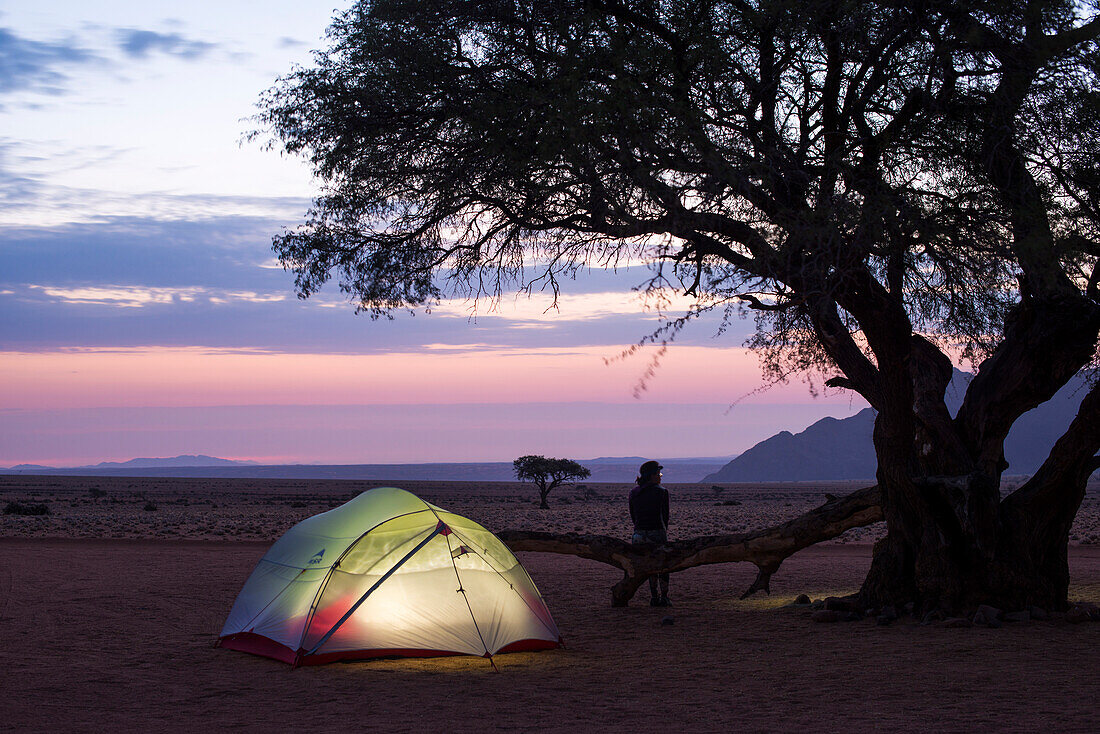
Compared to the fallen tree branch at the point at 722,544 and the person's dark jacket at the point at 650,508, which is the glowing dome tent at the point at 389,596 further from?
the person's dark jacket at the point at 650,508

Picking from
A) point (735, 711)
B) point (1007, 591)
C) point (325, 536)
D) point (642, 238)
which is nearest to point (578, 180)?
point (642, 238)

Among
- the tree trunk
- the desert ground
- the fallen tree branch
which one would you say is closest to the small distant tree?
the desert ground

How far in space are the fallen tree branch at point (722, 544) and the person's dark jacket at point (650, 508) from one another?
0.97 feet

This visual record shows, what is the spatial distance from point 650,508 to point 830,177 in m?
5.61

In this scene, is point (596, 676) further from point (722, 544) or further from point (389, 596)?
point (722, 544)

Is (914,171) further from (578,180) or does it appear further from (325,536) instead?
(325,536)

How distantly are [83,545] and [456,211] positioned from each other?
18674 millimetres

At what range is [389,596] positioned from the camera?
10.3 metres

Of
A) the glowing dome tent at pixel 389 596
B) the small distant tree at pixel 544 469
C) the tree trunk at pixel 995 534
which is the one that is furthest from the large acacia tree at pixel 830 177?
the small distant tree at pixel 544 469

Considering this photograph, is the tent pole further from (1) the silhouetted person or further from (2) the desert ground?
(1) the silhouetted person

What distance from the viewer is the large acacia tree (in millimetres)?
9781

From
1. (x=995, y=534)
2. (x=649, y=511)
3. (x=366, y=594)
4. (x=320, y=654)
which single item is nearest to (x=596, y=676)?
(x=366, y=594)

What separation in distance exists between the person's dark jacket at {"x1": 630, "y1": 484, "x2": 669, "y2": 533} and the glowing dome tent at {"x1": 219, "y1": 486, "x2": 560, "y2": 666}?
10.0 feet

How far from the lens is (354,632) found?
10.1 m
